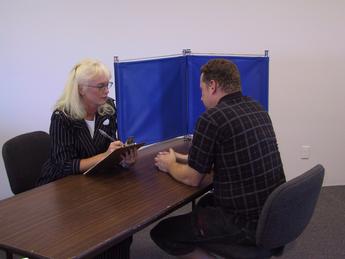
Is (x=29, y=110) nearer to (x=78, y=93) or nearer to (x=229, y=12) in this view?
(x=78, y=93)

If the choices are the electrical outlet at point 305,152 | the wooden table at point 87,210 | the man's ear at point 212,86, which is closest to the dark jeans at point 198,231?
the wooden table at point 87,210

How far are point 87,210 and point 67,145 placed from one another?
55 centimetres

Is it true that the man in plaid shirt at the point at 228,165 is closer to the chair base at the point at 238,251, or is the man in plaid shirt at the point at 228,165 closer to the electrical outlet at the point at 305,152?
the chair base at the point at 238,251

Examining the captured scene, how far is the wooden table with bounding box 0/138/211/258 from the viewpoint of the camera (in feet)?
4.56

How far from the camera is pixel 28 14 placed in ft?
10.6

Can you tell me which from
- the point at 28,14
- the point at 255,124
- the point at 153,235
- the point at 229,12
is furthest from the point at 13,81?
the point at 255,124

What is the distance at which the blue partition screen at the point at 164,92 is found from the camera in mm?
2297

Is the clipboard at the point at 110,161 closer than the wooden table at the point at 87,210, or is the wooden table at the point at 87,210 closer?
the wooden table at the point at 87,210

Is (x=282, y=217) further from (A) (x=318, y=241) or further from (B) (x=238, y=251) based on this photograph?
(A) (x=318, y=241)

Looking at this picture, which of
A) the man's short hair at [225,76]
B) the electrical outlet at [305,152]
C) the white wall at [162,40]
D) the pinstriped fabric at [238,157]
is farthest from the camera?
the electrical outlet at [305,152]

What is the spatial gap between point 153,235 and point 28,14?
1993 mm

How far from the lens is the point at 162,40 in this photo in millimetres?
3389

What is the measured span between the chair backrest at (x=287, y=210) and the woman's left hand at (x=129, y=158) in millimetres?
715

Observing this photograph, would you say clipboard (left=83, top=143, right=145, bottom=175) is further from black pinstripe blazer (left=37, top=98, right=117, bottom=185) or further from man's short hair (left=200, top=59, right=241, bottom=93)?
man's short hair (left=200, top=59, right=241, bottom=93)
